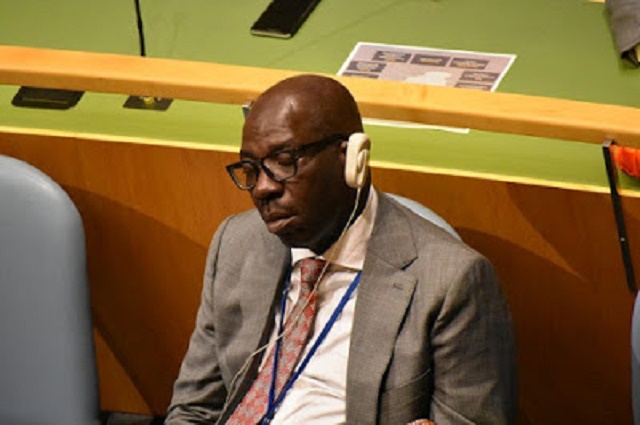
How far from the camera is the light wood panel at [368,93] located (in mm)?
3264

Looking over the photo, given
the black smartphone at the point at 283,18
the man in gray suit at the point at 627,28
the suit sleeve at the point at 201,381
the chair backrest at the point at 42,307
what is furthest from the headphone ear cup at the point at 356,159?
the black smartphone at the point at 283,18

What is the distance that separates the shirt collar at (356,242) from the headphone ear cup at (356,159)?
0.18 metres

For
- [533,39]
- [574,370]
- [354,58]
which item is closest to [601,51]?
[533,39]

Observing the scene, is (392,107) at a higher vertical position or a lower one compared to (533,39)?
higher

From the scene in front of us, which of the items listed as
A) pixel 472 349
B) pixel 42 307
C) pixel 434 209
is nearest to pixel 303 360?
pixel 472 349

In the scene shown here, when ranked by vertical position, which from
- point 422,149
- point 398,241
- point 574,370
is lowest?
point 574,370

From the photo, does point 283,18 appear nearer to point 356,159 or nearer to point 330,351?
point 330,351

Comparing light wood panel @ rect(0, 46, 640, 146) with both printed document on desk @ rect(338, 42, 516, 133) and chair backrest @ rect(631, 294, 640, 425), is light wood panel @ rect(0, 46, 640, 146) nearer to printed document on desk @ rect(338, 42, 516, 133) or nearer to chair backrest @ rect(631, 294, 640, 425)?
chair backrest @ rect(631, 294, 640, 425)

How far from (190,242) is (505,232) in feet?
2.56

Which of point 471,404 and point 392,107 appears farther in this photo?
point 392,107

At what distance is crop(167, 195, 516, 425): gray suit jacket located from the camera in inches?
122

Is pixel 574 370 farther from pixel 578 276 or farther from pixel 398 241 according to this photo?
pixel 398 241

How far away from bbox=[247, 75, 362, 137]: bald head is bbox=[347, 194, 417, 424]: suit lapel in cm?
23

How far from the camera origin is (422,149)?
389 centimetres
